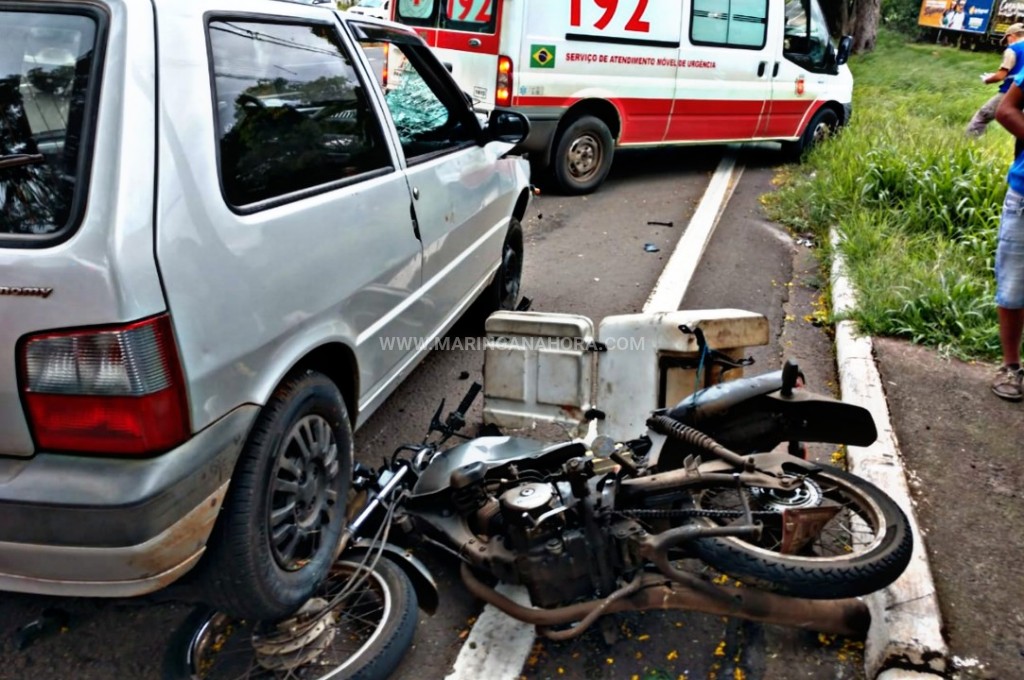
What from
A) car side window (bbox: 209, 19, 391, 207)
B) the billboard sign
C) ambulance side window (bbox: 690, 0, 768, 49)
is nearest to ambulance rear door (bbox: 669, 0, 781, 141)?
ambulance side window (bbox: 690, 0, 768, 49)

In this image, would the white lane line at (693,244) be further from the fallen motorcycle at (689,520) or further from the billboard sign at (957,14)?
the billboard sign at (957,14)

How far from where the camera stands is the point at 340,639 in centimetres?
259

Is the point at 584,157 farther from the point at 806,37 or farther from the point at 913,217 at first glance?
the point at 806,37

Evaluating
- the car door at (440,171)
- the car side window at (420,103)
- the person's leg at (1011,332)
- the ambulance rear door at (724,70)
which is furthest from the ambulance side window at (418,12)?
the person's leg at (1011,332)

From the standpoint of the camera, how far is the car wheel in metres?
2.28

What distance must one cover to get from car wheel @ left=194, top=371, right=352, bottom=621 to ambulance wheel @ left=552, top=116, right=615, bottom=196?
615cm

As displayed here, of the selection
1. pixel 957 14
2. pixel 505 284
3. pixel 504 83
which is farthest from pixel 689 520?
pixel 957 14

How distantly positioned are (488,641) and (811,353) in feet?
10.1

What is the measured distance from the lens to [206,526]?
84.0 inches

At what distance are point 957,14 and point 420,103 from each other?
2721 centimetres

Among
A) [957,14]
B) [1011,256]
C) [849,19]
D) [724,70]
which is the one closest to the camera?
[1011,256]

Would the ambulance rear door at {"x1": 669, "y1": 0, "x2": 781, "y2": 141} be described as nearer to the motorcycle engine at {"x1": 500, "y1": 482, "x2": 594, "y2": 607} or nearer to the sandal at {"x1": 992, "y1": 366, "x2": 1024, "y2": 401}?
the sandal at {"x1": 992, "y1": 366, "x2": 1024, "y2": 401}

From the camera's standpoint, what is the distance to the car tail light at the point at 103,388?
74.7 inches

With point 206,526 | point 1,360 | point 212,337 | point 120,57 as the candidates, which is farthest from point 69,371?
point 120,57
